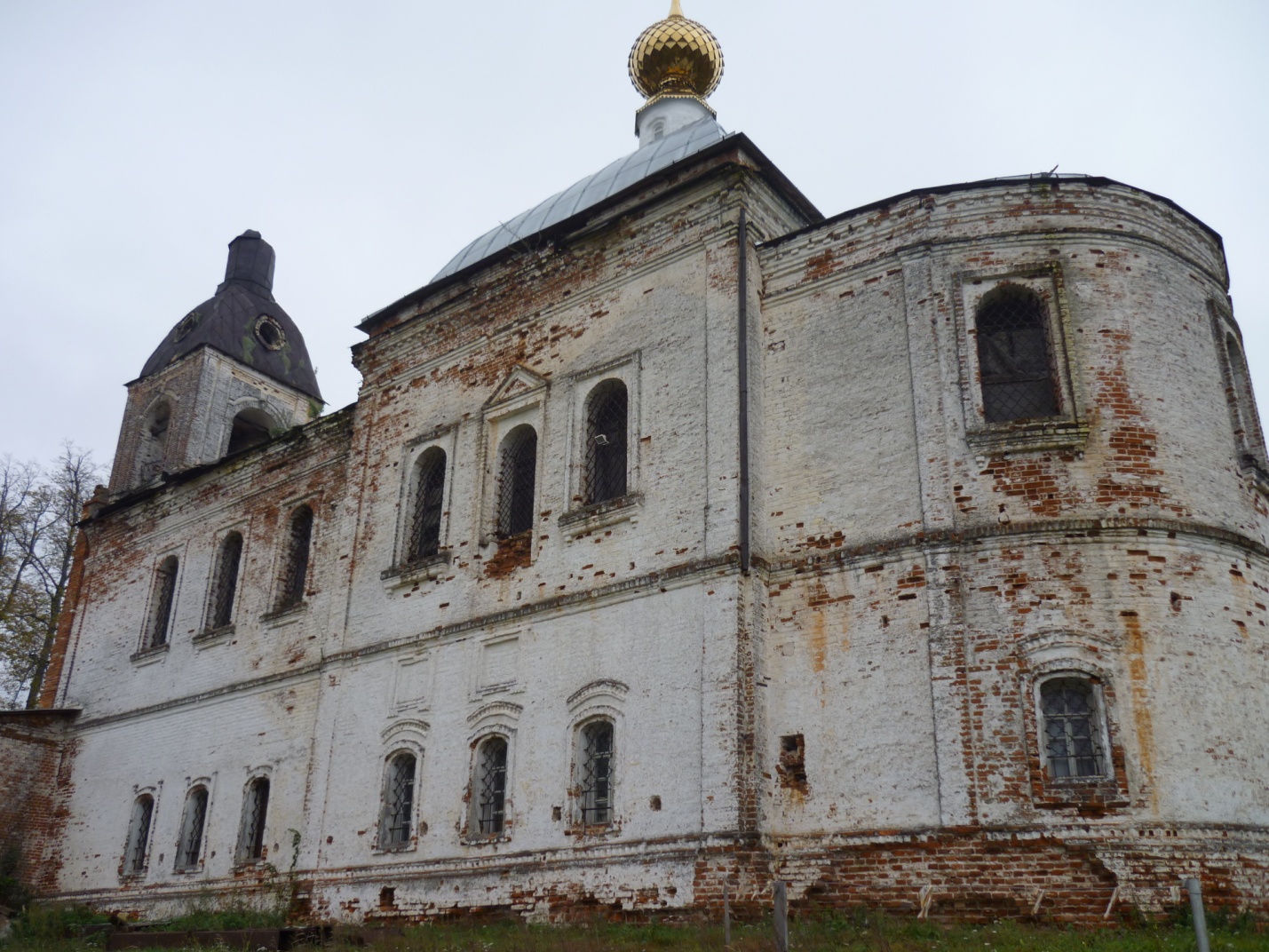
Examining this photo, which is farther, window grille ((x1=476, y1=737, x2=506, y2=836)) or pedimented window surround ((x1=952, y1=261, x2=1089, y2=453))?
window grille ((x1=476, y1=737, x2=506, y2=836))

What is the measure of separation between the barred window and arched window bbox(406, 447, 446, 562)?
3.89 metres

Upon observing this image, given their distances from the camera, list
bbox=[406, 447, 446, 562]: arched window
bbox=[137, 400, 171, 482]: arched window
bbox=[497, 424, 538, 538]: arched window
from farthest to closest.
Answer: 1. bbox=[137, 400, 171, 482]: arched window
2. bbox=[406, 447, 446, 562]: arched window
3. bbox=[497, 424, 538, 538]: arched window

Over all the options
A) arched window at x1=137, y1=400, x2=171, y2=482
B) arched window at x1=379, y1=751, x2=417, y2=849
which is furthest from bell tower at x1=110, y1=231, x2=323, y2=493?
arched window at x1=379, y1=751, x2=417, y2=849

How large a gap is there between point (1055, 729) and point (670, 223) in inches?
281

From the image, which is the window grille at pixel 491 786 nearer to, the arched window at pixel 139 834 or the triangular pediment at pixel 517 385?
the triangular pediment at pixel 517 385

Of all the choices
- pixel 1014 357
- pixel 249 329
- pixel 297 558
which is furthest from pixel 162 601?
pixel 1014 357

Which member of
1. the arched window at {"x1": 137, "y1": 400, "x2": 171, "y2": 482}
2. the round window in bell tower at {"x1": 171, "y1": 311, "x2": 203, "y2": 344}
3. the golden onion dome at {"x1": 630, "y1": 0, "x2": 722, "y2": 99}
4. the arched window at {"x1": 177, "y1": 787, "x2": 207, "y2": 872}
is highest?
the golden onion dome at {"x1": 630, "y1": 0, "x2": 722, "y2": 99}

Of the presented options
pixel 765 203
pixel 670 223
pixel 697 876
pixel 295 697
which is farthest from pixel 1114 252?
pixel 295 697

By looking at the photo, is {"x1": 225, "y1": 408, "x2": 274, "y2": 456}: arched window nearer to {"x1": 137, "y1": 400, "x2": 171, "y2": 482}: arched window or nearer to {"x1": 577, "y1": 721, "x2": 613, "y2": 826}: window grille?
{"x1": 137, "y1": 400, "x2": 171, "y2": 482}: arched window

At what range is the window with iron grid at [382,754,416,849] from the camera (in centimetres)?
1374

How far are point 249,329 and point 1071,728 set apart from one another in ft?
61.6

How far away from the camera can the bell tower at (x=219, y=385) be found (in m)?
22.5

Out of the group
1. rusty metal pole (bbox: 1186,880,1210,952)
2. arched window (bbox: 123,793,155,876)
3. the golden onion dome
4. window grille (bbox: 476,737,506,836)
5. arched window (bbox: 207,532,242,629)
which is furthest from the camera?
the golden onion dome

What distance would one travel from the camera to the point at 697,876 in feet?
35.0
